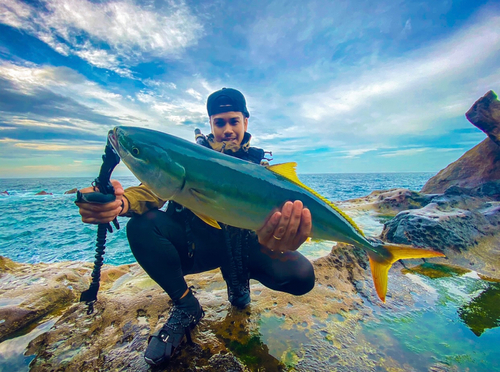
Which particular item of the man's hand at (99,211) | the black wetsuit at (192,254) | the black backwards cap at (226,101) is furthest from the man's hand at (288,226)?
the black backwards cap at (226,101)

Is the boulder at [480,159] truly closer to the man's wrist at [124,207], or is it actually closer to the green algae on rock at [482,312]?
the green algae on rock at [482,312]

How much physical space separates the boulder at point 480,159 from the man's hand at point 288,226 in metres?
15.0

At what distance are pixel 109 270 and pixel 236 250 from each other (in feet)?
10.4

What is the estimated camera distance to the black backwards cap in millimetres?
3622

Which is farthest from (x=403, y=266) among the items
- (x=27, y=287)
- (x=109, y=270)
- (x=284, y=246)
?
(x=27, y=287)

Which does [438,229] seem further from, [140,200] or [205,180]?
[140,200]

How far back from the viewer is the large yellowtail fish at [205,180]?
215 centimetres

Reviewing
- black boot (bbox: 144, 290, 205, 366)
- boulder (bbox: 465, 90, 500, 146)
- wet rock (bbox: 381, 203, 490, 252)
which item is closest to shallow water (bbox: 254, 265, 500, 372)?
black boot (bbox: 144, 290, 205, 366)

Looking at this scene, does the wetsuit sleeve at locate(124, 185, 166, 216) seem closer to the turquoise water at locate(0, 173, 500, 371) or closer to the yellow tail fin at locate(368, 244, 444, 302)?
the turquoise water at locate(0, 173, 500, 371)

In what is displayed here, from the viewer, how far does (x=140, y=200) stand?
247 centimetres

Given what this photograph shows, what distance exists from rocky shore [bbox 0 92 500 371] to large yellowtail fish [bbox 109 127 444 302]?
2.43 ft

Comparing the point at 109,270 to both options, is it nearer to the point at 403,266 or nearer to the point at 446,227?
the point at 403,266

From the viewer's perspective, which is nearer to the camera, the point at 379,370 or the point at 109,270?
the point at 379,370

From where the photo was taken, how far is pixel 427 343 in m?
2.30
